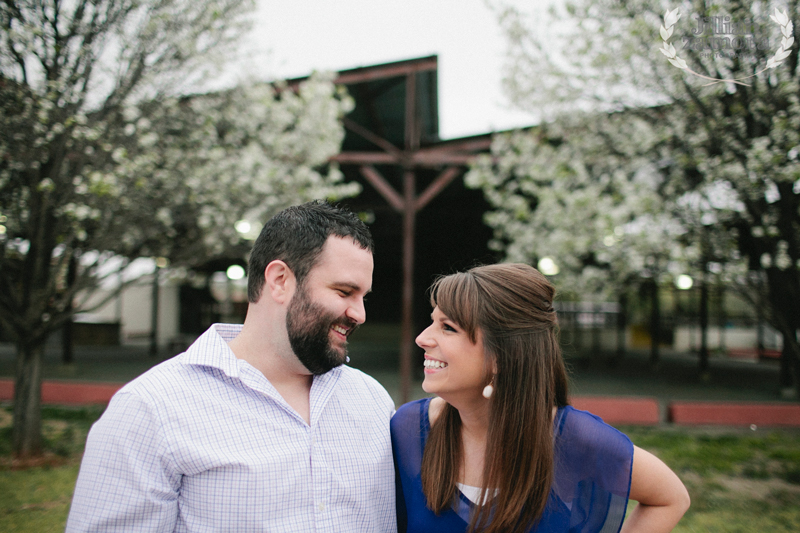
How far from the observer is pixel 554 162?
8070 mm

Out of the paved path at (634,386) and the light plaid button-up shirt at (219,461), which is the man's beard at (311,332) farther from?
the paved path at (634,386)

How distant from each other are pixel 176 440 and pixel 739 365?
21166mm

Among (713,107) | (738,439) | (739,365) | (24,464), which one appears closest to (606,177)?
(713,107)

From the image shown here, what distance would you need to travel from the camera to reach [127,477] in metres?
1.45

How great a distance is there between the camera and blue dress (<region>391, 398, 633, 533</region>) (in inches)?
72.3

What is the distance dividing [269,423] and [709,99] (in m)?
6.13

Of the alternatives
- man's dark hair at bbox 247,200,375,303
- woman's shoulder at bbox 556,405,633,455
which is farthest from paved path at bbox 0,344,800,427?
man's dark hair at bbox 247,200,375,303

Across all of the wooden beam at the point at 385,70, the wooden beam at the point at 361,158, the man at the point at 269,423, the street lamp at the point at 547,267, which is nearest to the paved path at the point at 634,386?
the man at the point at 269,423

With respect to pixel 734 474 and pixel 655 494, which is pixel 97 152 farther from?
pixel 734 474

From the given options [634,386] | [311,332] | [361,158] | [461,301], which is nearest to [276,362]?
[311,332]

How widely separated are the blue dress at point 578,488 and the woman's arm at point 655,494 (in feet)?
0.16

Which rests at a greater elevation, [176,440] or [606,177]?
[606,177]

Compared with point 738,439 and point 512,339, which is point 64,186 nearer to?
point 512,339

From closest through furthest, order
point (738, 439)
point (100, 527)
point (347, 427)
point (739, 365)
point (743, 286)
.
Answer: point (100, 527) → point (347, 427) → point (743, 286) → point (738, 439) → point (739, 365)
